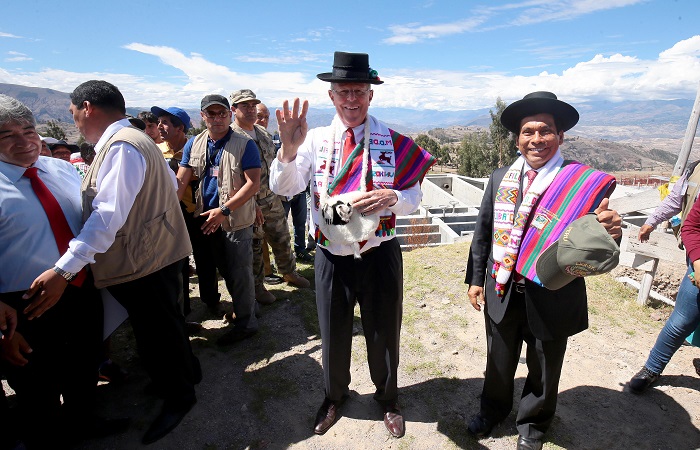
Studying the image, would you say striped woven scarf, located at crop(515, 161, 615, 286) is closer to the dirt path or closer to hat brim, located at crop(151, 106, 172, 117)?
the dirt path

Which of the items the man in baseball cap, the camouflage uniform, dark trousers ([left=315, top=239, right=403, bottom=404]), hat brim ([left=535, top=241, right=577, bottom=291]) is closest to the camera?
hat brim ([left=535, top=241, right=577, bottom=291])

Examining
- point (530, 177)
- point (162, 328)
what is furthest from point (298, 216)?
point (530, 177)

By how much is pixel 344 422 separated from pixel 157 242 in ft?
6.48

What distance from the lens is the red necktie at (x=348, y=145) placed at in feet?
7.86

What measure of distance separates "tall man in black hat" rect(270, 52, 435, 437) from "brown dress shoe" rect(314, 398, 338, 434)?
10 millimetres

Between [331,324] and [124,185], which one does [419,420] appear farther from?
[124,185]

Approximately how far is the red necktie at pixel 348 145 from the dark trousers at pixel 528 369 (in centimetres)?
145

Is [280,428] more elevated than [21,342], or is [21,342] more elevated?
[21,342]

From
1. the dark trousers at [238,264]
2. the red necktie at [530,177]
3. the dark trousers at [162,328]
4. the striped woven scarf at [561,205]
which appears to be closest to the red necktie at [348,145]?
the red necktie at [530,177]

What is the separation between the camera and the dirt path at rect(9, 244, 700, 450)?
271 centimetres

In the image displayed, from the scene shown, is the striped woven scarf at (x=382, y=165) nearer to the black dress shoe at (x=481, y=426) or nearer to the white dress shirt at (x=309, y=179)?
the white dress shirt at (x=309, y=179)

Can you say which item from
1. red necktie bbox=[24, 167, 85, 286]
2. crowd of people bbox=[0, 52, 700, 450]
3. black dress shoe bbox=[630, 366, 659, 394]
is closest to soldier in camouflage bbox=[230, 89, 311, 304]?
crowd of people bbox=[0, 52, 700, 450]

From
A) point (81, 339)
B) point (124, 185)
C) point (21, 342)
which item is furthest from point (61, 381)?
point (124, 185)

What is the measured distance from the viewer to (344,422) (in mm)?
2877
